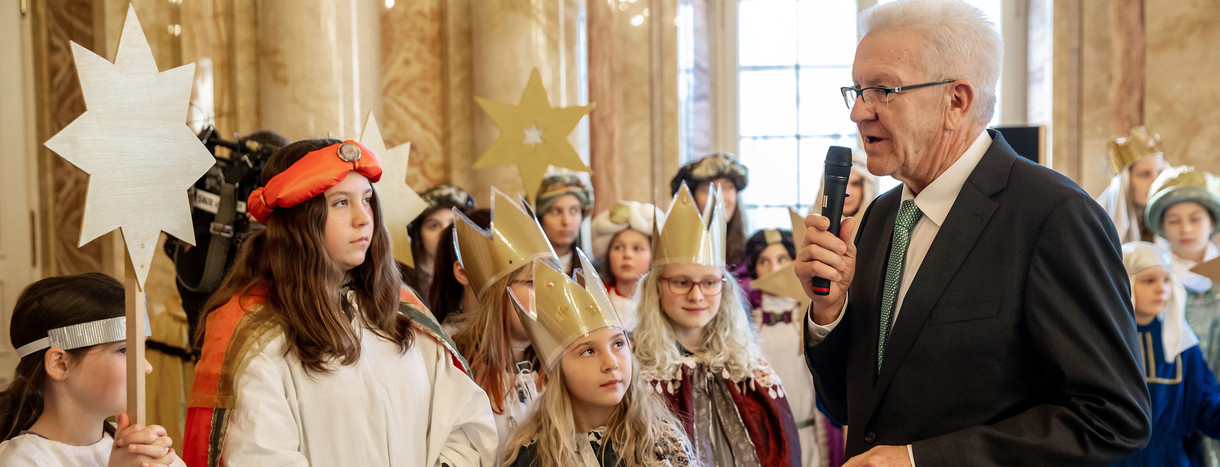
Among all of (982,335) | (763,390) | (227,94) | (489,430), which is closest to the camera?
(982,335)

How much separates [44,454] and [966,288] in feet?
6.44

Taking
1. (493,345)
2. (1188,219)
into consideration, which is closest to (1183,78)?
(1188,219)

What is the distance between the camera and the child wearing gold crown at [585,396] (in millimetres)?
2455

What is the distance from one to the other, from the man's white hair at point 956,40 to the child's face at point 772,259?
2734 millimetres

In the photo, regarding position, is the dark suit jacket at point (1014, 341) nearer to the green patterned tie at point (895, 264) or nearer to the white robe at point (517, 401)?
the green patterned tie at point (895, 264)

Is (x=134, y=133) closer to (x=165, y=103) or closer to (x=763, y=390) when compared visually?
(x=165, y=103)

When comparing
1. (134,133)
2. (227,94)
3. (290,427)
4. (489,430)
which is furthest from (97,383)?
(227,94)

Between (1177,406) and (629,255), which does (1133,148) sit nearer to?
(1177,406)

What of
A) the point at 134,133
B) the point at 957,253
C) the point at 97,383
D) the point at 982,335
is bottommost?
the point at 97,383

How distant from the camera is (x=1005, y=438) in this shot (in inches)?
58.6

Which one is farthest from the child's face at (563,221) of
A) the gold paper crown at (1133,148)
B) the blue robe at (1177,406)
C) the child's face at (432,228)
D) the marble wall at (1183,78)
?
the marble wall at (1183,78)

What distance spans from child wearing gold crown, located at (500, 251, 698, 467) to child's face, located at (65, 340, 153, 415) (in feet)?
3.02

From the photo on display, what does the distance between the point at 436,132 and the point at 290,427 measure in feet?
11.5

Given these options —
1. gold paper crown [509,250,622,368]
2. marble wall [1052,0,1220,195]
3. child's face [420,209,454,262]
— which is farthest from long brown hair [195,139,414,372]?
marble wall [1052,0,1220,195]
